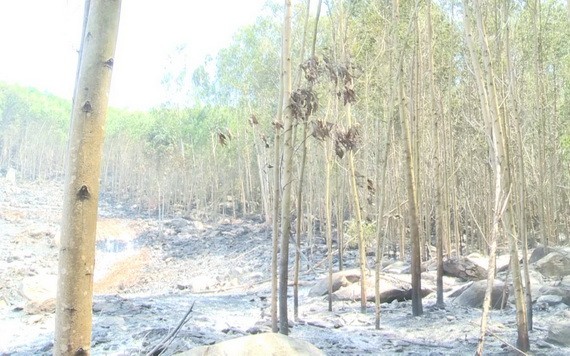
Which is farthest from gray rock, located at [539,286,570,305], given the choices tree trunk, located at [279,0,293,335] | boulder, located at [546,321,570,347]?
tree trunk, located at [279,0,293,335]

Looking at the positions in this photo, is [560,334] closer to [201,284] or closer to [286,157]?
[286,157]

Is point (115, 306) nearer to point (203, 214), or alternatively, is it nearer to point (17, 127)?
point (203, 214)

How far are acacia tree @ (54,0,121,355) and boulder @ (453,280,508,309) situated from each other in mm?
8456

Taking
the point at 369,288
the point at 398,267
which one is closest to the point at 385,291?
the point at 369,288

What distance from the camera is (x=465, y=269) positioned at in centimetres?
1215

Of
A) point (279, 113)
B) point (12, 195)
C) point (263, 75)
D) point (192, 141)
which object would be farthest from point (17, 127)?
point (279, 113)

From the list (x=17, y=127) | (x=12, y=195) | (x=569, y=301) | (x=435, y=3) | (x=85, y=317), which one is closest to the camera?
(x=85, y=317)

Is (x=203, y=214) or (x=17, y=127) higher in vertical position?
(x=17, y=127)

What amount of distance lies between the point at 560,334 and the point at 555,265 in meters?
5.99

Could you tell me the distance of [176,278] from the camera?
2170cm

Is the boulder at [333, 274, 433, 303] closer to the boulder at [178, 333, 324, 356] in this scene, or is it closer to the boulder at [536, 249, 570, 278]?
the boulder at [536, 249, 570, 278]

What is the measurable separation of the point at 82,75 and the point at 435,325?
24.1ft

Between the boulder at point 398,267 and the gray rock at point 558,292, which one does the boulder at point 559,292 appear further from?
the boulder at point 398,267

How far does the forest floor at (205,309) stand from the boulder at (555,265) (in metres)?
2.11
